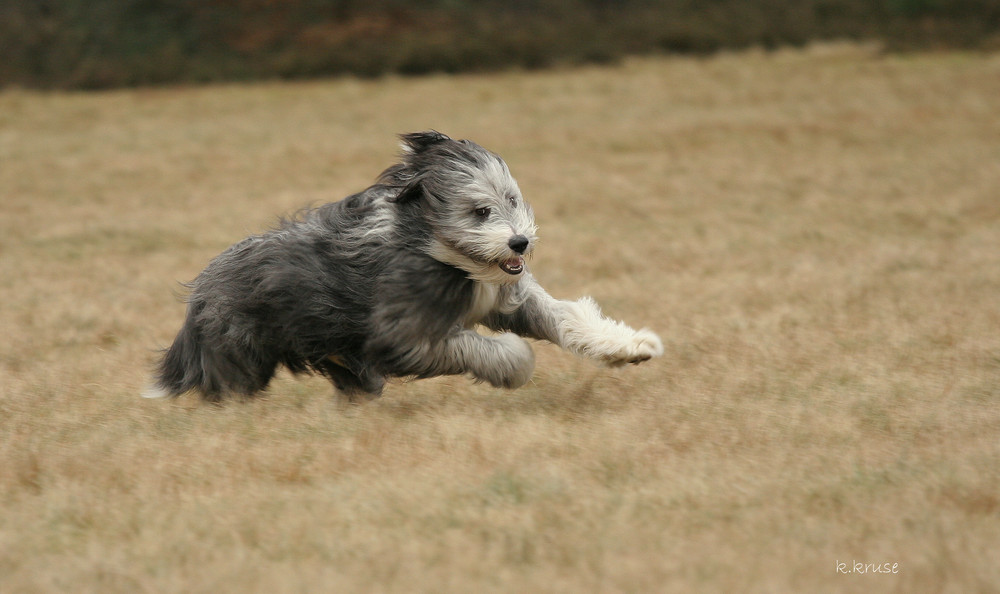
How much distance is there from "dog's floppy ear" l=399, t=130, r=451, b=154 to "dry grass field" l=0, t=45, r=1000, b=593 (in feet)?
3.48

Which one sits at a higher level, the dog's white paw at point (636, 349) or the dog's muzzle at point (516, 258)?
the dog's muzzle at point (516, 258)

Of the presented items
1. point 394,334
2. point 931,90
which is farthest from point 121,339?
point 931,90

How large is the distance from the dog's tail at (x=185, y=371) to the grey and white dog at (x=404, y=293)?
0.01m

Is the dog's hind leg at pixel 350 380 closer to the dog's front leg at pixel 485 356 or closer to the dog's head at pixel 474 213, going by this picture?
the dog's front leg at pixel 485 356

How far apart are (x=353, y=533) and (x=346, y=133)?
11.5 meters

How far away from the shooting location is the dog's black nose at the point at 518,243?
423 cm

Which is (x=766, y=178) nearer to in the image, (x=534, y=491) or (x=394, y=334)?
(x=394, y=334)

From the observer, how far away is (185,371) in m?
4.82

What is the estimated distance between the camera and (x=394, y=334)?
171 inches

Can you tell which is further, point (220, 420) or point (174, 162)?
point (174, 162)

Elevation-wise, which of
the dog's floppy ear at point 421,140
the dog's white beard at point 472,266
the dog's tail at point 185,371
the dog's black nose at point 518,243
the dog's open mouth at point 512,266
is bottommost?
the dog's tail at point 185,371

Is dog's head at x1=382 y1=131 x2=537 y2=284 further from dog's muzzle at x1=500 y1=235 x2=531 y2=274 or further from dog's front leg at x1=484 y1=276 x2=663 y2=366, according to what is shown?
dog's front leg at x1=484 y1=276 x2=663 y2=366

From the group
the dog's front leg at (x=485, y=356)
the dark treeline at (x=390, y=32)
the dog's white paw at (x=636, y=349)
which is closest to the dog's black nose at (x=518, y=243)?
the dog's front leg at (x=485, y=356)

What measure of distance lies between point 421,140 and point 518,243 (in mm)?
672
